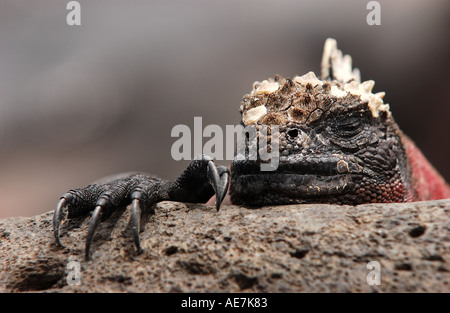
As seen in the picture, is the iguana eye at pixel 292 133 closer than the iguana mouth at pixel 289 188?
No

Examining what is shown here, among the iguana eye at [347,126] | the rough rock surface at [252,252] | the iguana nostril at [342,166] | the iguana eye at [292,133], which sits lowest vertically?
the rough rock surface at [252,252]

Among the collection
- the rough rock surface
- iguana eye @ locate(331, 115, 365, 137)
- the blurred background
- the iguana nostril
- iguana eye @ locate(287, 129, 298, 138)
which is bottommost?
the rough rock surface

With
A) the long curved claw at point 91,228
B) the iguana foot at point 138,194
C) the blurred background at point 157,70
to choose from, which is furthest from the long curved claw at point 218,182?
the blurred background at point 157,70

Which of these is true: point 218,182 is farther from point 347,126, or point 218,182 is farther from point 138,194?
point 347,126

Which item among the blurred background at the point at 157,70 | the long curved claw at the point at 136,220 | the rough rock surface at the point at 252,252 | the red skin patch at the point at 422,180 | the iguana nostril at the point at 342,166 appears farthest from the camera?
the blurred background at the point at 157,70

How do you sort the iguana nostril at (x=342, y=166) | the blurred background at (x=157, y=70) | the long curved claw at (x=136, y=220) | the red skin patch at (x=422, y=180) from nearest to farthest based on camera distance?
the long curved claw at (x=136, y=220)
the iguana nostril at (x=342, y=166)
the red skin patch at (x=422, y=180)
the blurred background at (x=157, y=70)

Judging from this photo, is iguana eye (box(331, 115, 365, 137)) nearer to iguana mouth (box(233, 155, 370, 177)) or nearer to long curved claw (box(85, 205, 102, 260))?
iguana mouth (box(233, 155, 370, 177))

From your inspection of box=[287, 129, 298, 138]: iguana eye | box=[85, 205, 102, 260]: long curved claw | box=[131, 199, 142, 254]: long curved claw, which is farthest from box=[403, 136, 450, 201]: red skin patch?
box=[85, 205, 102, 260]: long curved claw

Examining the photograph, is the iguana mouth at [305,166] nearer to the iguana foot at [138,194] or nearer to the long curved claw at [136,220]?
the iguana foot at [138,194]

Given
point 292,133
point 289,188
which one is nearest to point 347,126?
point 292,133
